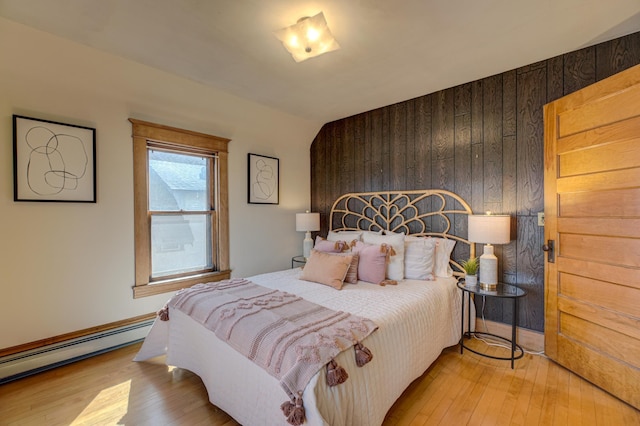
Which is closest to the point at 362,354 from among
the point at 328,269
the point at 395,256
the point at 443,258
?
the point at 328,269

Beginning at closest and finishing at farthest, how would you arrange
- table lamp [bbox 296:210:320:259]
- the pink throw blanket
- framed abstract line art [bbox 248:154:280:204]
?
the pink throw blanket
framed abstract line art [bbox 248:154:280:204]
table lamp [bbox 296:210:320:259]

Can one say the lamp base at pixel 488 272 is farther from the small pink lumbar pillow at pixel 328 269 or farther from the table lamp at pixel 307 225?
the table lamp at pixel 307 225

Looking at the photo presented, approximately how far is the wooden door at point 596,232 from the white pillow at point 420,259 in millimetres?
885

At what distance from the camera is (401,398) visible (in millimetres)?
1853

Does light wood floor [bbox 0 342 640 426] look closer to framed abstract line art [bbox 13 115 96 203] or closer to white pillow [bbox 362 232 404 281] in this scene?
white pillow [bbox 362 232 404 281]

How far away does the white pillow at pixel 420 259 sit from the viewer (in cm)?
264

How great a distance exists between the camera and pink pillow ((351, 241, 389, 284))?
2516mm

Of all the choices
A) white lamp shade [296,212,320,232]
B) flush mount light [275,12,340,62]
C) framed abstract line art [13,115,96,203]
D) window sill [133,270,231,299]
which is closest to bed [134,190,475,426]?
window sill [133,270,231,299]

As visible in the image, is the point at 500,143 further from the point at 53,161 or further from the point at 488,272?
the point at 53,161

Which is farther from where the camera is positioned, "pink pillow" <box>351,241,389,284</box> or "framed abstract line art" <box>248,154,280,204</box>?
"framed abstract line art" <box>248,154,280,204</box>

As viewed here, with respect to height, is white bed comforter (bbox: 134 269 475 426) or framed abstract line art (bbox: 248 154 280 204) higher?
framed abstract line art (bbox: 248 154 280 204)

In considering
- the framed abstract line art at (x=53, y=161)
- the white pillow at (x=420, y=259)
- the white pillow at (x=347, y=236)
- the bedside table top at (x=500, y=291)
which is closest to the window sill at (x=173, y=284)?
the framed abstract line art at (x=53, y=161)

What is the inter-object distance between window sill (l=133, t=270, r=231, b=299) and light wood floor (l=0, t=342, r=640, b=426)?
0.59 m

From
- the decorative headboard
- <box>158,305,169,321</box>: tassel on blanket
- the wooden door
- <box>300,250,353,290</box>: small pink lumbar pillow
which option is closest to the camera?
the wooden door
